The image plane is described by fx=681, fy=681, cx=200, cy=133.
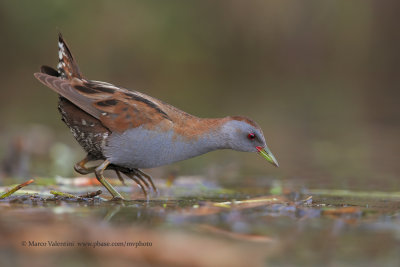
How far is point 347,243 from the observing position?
3.70 metres

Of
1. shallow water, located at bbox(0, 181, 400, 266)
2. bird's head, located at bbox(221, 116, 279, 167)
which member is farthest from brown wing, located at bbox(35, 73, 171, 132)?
shallow water, located at bbox(0, 181, 400, 266)

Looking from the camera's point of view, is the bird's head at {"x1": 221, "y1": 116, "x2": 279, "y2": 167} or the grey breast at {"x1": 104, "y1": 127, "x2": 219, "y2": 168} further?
the bird's head at {"x1": 221, "y1": 116, "x2": 279, "y2": 167}

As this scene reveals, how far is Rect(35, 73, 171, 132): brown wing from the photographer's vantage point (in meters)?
5.67

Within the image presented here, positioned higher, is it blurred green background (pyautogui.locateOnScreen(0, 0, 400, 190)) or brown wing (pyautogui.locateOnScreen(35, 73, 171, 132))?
blurred green background (pyautogui.locateOnScreen(0, 0, 400, 190))

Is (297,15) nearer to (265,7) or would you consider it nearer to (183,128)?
(265,7)

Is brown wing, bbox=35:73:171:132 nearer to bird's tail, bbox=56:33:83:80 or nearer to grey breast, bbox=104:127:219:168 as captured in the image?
grey breast, bbox=104:127:219:168

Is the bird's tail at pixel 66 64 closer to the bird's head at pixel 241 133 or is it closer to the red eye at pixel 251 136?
the bird's head at pixel 241 133

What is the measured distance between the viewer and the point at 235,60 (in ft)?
85.5

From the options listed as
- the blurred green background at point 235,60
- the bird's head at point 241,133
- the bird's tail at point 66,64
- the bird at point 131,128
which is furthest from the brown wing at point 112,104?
the blurred green background at point 235,60

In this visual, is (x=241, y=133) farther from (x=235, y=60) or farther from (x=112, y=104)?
(x=235, y=60)

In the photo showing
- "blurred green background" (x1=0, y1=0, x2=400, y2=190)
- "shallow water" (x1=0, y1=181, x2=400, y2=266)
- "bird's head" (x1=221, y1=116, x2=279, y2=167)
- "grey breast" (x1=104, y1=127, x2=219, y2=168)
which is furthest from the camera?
"blurred green background" (x1=0, y1=0, x2=400, y2=190)

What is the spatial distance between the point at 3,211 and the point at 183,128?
1.86 m

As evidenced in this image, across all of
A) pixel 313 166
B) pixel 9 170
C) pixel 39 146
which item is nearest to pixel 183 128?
pixel 9 170

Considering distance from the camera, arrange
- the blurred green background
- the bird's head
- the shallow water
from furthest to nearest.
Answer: the blurred green background, the bird's head, the shallow water
